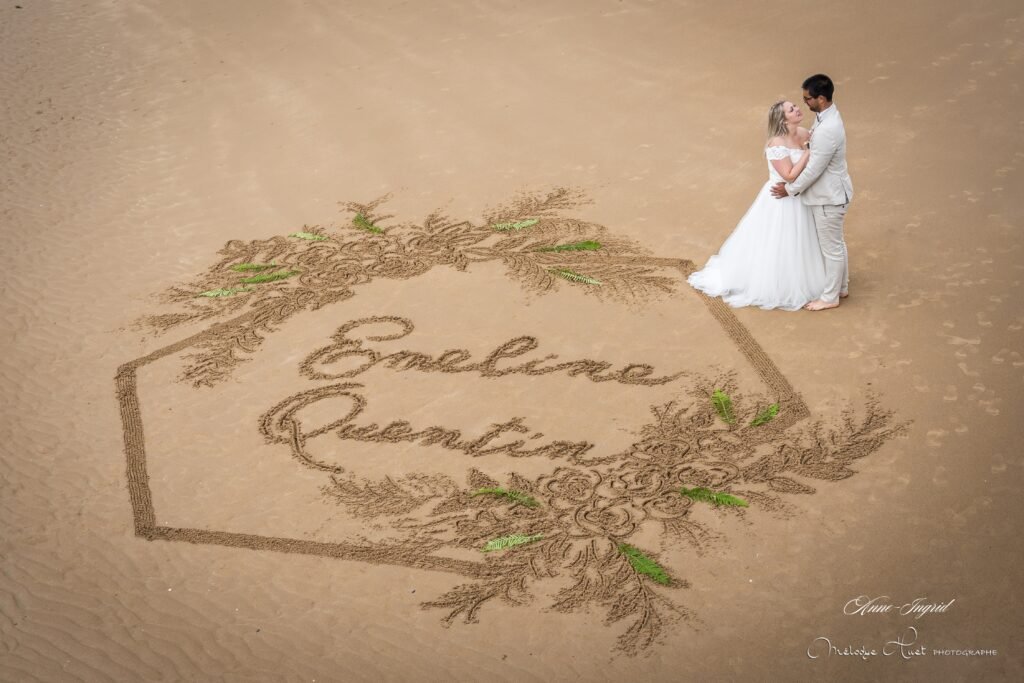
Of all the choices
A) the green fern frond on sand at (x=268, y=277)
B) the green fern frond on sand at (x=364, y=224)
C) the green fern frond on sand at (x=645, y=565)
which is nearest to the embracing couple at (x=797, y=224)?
the green fern frond on sand at (x=645, y=565)

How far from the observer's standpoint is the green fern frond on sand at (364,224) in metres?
8.91

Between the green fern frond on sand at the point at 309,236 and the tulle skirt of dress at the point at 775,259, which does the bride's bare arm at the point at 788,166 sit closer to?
the tulle skirt of dress at the point at 775,259

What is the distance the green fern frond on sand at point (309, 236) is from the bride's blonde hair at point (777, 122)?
4.12 meters

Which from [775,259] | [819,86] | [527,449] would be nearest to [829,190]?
[775,259]

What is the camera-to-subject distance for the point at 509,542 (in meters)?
5.26

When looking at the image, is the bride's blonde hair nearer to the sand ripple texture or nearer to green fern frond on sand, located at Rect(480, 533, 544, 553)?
the sand ripple texture

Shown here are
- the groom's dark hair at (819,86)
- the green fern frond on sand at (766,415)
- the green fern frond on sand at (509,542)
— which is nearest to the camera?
the green fern frond on sand at (509,542)

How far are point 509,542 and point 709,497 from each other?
3.78 ft

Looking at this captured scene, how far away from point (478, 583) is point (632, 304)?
298 centimetres

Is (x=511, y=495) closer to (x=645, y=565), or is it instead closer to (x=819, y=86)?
(x=645, y=565)

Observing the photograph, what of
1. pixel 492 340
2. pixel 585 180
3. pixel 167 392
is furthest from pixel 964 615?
pixel 585 180

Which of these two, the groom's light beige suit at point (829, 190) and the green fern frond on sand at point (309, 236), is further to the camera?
the green fern frond on sand at point (309, 236)

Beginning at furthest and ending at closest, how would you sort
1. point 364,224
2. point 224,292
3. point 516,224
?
point 364,224, point 516,224, point 224,292

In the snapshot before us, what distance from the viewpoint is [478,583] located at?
507 cm
